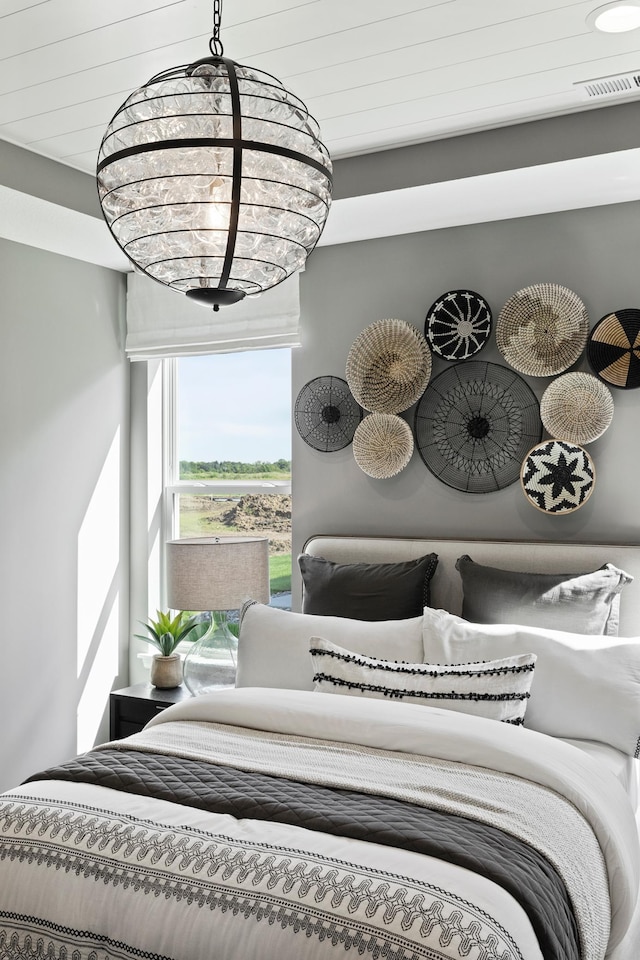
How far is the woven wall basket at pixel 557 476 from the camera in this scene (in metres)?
3.15

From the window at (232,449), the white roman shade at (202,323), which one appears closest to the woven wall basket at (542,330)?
the white roman shade at (202,323)

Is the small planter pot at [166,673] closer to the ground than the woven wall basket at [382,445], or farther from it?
closer to the ground

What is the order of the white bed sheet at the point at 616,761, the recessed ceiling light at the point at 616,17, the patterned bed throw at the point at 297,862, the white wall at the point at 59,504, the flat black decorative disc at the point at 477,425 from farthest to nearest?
the white wall at the point at 59,504, the flat black decorative disc at the point at 477,425, the white bed sheet at the point at 616,761, the recessed ceiling light at the point at 616,17, the patterned bed throw at the point at 297,862

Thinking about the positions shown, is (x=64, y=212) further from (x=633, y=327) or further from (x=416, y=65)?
(x=633, y=327)

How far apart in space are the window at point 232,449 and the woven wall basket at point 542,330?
1.22 meters

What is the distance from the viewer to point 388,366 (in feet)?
11.7

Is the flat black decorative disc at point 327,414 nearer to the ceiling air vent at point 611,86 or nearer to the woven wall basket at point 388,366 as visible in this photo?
the woven wall basket at point 388,366

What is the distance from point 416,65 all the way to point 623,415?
4.83ft

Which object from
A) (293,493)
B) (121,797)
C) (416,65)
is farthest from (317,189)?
(293,493)

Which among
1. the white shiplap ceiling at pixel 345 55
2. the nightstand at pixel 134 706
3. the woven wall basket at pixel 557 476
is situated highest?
the white shiplap ceiling at pixel 345 55

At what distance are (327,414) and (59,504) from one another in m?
1.30

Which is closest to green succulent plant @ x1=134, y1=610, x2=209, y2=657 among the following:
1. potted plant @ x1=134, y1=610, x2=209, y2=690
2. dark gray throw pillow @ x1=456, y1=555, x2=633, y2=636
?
potted plant @ x1=134, y1=610, x2=209, y2=690

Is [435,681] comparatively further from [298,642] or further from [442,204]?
[442,204]

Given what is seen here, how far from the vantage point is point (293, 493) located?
12.7 ft
